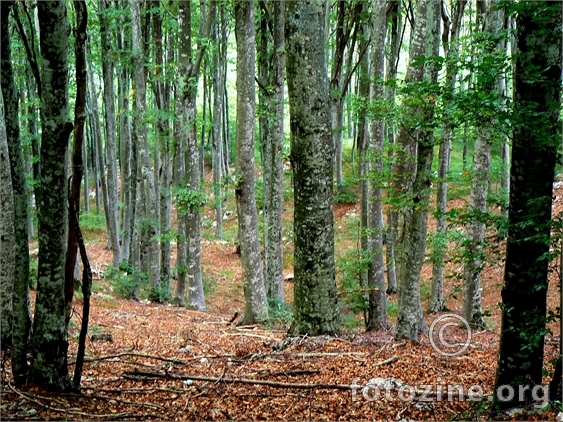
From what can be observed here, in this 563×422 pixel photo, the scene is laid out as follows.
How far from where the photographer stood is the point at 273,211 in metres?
12.2

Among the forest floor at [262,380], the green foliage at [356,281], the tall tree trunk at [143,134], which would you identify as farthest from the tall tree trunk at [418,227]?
the tall tree trunk at [143,134]

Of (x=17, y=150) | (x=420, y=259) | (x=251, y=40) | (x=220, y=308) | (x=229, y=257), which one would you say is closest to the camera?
(x=17, y=150)

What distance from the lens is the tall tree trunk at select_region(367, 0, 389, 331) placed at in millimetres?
9461

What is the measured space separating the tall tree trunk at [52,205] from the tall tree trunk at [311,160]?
2.70 m

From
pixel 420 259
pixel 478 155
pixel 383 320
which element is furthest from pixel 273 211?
pixel 420 259

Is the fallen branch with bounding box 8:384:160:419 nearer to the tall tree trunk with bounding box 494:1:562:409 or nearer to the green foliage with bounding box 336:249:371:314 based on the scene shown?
the tall tree trunk with bounding box 494:1:562:409

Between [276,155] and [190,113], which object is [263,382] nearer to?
[276,155]

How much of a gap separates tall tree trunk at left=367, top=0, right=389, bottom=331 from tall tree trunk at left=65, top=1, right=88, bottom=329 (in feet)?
19.0

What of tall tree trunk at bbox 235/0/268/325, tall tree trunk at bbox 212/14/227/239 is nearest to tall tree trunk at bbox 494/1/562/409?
tall tree trunk at bbox 235/0/268/325

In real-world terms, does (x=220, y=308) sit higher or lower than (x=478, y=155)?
lower

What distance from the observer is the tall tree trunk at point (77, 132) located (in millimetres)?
3930

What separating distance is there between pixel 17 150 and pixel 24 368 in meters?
1.93

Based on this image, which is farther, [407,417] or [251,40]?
[251,40]

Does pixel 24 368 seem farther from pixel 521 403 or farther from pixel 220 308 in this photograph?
pixel 220 308
